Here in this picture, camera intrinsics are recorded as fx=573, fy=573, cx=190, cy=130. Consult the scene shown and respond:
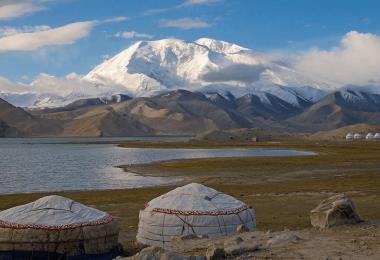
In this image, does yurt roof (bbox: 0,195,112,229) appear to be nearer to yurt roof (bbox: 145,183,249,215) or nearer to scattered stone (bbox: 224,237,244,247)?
yurt roof (bbox: 145,183,249,215)

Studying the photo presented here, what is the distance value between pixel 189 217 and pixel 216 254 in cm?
466

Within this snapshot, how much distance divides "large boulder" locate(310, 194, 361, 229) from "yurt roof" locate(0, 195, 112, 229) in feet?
21.9

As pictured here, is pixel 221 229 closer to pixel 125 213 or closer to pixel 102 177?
pixel 125 213

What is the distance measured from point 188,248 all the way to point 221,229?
253 centimetres

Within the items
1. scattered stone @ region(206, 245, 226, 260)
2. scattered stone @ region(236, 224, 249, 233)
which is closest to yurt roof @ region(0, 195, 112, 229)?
scattered stone @ region(206, 245, 226, 260)

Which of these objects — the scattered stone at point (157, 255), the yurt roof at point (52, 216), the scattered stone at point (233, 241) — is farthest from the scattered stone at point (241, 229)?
the scattered stone at point (157, 255)

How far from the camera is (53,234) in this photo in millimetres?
16391

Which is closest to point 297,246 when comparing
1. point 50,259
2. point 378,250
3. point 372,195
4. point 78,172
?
point 378,250

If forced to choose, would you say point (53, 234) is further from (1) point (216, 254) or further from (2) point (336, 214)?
(2) point (336, 214)

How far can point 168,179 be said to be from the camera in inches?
2121

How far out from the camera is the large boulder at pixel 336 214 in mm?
18266

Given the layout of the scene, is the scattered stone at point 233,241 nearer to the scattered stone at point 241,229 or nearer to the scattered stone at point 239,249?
the scattered stone at point 239,249

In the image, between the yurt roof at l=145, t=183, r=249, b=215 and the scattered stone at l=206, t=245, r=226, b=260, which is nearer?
the scattered stone at l=206, t=245, r=226, b=260

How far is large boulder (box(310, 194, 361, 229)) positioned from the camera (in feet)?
59.9
